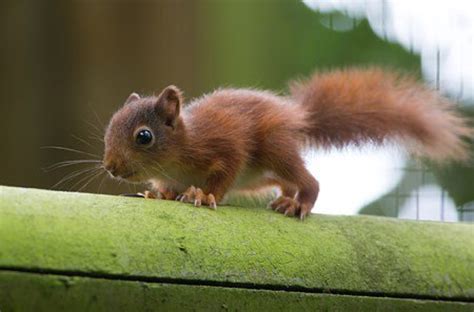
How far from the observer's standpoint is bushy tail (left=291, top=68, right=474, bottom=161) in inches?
83.8

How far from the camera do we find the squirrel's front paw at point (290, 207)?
5.70 ft

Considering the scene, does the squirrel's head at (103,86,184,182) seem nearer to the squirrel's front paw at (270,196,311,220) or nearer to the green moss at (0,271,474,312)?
the squirrel's front paw at (270,196,311,220)

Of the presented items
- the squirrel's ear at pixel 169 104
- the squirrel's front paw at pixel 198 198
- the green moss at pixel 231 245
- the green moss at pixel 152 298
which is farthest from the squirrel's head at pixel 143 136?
the green moss at pixel 152 298

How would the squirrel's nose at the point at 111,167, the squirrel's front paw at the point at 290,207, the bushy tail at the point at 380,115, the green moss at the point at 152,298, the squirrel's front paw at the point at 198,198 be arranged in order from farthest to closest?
the bushy tail at the point at 380,115 → the squirrel's nose at the point at 111,167 → the squirrel's front paw at the point at 290,207 → the squirrel's front paw at the point at 198,198 → the green moss at the point at 152,298

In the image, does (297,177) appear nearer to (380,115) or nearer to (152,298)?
(380,115)

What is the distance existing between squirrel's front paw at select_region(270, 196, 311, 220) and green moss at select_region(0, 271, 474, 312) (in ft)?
0.94

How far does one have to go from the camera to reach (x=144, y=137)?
1.97 metres

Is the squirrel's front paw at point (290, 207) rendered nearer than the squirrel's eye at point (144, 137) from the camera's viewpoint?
Yes

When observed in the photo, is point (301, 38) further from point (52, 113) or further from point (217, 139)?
point (217, 139)

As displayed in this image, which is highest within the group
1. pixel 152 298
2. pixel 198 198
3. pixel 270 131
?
pixel 270 131

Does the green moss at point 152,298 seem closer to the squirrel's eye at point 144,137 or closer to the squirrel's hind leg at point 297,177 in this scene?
the squirrel's hind leg at point 297,177

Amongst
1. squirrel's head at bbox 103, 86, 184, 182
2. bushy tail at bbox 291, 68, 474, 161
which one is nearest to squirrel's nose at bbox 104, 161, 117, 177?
squirrel's head at bbox 103, 86, 184, 182

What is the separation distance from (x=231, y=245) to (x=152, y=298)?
0.19 metres

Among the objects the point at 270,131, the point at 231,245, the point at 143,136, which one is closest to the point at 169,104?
the point at 143,136
